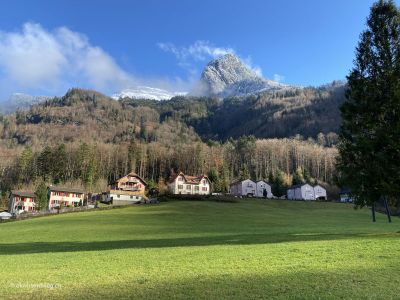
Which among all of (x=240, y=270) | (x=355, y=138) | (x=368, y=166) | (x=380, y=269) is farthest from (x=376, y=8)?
(x=240, y=270)

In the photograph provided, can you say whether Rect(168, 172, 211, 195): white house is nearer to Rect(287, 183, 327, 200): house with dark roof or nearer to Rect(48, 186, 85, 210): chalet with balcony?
Rect(287, 183, 327, 200): house with dark roof

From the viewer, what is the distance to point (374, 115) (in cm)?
2689

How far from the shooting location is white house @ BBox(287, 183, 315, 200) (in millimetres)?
115719

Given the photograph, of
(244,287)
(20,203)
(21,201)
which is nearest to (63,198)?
(21,201)

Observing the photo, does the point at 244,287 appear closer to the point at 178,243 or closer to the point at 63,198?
the point at 178,243

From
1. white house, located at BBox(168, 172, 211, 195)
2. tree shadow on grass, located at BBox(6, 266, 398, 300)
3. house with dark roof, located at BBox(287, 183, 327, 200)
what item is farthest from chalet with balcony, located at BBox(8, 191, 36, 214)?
tree shadow on grass, located at BBox(6, 266, 398, 300)

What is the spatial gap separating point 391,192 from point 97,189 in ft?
358

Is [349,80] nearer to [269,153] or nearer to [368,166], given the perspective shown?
[368,166]

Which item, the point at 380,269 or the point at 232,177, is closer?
the point at 380,269

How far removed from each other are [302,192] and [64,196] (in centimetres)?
7755

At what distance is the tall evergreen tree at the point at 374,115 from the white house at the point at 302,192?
297ft

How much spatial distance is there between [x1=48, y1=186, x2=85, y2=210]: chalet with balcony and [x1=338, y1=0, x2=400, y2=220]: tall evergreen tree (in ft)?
304

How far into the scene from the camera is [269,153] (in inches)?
6344

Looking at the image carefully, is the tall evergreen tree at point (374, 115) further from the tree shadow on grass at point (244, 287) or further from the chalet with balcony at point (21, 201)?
the chalet with balcony at point (21, 201)
